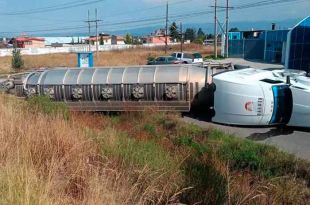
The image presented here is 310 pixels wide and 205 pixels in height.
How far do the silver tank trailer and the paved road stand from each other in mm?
1433

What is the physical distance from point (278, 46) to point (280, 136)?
1743 inches

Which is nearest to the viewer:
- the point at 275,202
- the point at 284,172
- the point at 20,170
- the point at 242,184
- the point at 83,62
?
the point at 20,170

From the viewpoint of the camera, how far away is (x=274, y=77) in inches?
568

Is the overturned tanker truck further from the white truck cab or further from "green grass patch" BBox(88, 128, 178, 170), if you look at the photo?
"green grass patch" BBox(88, 128, 178, 170)

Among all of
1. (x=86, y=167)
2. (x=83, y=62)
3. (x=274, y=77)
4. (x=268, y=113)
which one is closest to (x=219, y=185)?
(x=86, y=167)

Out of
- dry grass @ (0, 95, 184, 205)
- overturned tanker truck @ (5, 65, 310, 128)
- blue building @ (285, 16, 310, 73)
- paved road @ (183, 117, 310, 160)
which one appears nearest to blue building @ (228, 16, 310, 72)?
blue building @ (285, 16, 310, 73)

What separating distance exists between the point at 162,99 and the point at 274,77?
4.15 meters

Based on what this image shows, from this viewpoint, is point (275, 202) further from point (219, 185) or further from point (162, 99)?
point (162, 99)

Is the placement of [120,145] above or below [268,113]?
above

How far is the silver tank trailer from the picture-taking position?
15508mm

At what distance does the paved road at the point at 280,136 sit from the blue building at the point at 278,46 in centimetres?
2434

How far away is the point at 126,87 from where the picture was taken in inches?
622

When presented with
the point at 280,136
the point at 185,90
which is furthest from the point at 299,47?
the point at 280,136

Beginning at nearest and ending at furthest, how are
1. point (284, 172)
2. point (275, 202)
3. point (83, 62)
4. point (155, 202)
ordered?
point (155, 202), point (275, 202), point (284, 172), point (83, 62)
